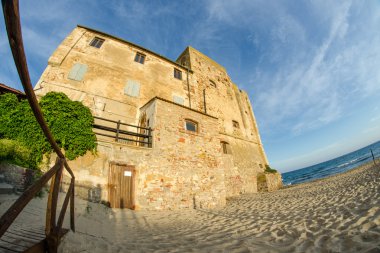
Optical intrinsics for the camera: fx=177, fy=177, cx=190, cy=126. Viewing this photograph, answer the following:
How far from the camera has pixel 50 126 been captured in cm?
705

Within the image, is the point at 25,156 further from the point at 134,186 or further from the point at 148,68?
the point at 148,68

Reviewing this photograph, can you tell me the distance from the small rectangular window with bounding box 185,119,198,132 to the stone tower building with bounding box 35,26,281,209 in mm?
65

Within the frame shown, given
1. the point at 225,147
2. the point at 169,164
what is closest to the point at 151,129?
the point at 169,164

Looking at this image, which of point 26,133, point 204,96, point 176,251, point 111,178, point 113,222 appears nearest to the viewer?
point 176,251

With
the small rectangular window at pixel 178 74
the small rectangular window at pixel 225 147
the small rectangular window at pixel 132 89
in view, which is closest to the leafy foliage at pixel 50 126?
the small rectangular window at pixel 132 89

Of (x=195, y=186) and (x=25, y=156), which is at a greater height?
(x=25, y=156)

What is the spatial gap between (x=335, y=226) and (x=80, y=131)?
339 inches

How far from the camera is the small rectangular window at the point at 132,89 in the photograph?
12.7 metres

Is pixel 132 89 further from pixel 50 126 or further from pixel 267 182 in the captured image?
pixel 267 182

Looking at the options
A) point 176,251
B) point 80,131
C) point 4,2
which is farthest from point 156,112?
point 4,2

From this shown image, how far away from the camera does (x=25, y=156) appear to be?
589 cm

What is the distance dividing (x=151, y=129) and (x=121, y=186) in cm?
294

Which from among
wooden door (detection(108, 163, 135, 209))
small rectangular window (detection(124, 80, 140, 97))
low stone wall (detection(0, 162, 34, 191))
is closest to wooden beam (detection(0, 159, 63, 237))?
low stone wall (detection(0, 162, 34, 191))

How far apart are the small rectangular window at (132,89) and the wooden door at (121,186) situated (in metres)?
6.64
